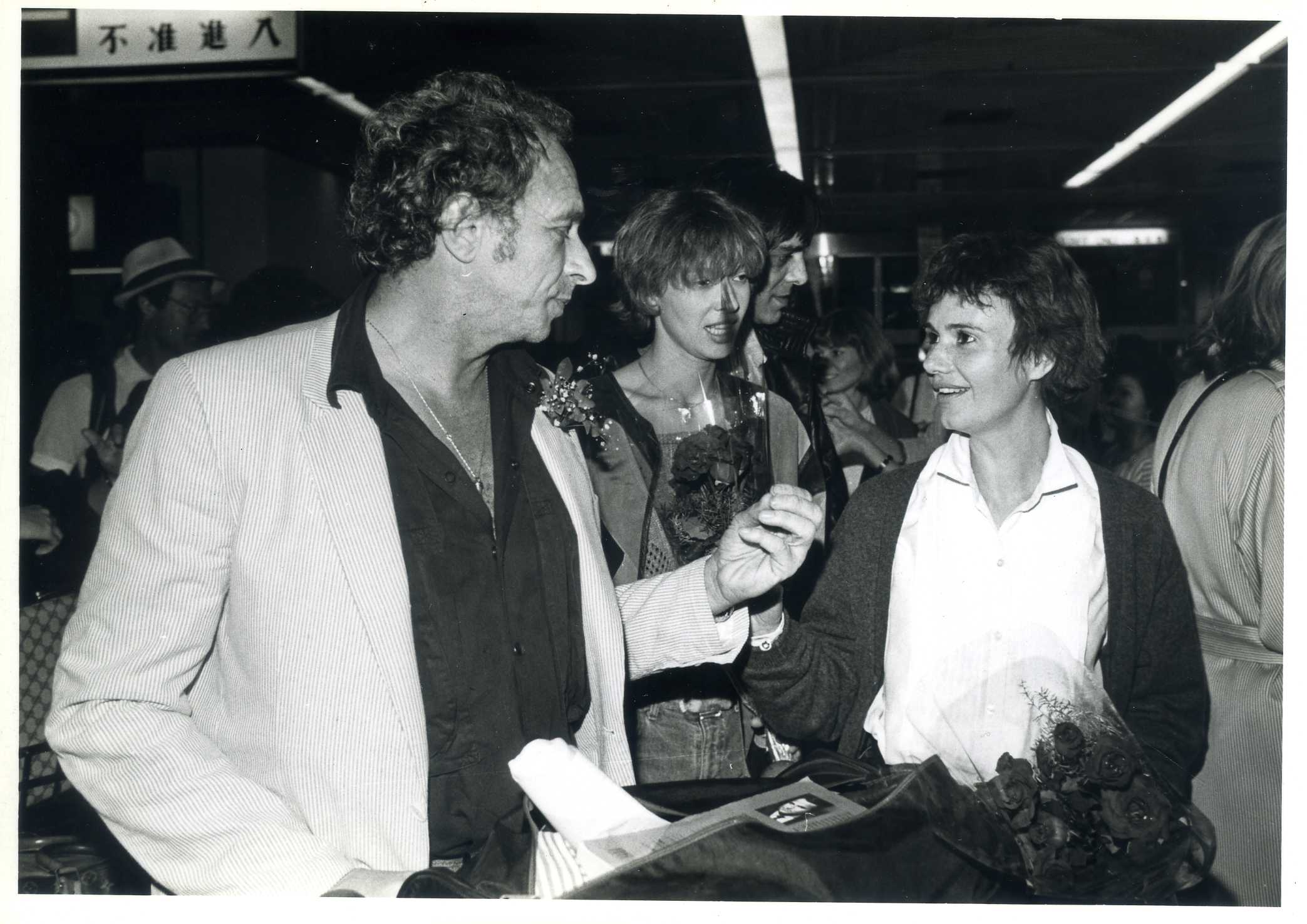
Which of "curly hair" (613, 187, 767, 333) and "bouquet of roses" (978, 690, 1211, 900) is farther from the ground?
"curly hair" (613, 187, 767, 333)

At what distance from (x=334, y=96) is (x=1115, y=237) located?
1037 cm

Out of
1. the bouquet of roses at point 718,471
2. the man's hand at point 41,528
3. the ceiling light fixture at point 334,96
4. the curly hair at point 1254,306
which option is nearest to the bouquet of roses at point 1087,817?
the bouquet of roses at point 718,471

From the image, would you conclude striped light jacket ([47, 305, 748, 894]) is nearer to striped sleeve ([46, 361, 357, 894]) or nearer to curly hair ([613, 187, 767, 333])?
striped sleeve ([46, 361, 357, 894])

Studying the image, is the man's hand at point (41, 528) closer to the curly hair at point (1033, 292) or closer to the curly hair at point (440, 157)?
the curly hair at point (440, 157)

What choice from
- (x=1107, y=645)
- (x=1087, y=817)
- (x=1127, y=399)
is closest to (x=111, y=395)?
(x=1107, y=645)

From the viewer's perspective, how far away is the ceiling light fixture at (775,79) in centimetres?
399

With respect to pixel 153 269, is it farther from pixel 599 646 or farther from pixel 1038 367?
pixel 1038 367

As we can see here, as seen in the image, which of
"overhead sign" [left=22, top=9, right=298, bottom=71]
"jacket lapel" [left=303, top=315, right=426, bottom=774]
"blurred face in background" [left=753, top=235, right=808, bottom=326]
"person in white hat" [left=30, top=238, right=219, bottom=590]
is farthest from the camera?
"person in white hat" [left=30, top=238, right=219, bottom=590]

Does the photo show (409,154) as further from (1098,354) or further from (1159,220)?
(1159,220)

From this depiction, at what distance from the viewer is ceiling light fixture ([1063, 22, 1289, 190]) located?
3.23 m

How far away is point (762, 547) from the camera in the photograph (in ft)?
6.21

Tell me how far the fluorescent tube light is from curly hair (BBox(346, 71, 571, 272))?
8.79 m

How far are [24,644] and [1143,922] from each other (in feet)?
7.25

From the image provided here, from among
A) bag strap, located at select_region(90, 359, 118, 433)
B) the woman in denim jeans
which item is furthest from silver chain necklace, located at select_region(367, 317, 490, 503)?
bag strap, located at select_region(90, 359, 118, 433)
